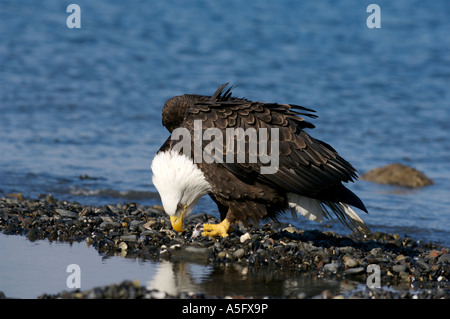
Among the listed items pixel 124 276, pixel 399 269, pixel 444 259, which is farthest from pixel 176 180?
pixel 444 259

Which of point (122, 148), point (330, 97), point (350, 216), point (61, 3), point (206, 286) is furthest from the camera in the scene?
point (61, 3)

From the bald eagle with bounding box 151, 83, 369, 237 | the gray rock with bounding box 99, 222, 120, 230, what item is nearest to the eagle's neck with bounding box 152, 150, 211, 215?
the bald eagle with bounding box 151, 83, 369, 237

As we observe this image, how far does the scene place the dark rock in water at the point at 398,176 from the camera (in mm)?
10414

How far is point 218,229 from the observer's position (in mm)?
6738

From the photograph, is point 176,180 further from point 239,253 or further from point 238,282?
point 238,282

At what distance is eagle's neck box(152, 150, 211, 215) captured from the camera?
6379 millimetres

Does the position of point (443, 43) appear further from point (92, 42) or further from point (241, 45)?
point (92, 42)

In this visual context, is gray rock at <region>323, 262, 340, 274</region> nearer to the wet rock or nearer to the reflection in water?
the reflection in water

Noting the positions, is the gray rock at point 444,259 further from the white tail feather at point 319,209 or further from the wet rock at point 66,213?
the wet rock at point 66,213

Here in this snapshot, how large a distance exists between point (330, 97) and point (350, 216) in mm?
7903

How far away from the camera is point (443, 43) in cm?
1833

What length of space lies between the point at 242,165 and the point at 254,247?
740mm

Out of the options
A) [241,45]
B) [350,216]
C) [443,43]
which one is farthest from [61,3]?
[350,216]
